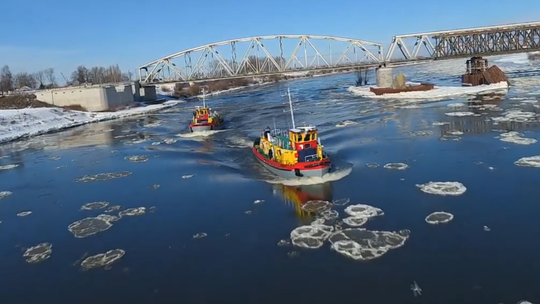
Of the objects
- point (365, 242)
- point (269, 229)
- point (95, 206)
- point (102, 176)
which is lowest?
point (365, 242)

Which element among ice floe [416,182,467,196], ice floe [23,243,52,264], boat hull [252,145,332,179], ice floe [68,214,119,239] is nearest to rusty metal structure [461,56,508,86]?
ice floe [416,182,467,196]

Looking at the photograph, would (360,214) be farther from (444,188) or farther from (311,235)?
(444,188)

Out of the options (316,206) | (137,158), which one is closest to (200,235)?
(316,206)

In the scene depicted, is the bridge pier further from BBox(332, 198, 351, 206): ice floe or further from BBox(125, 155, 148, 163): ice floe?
BBox(332, 198, 351, 206): ice floe

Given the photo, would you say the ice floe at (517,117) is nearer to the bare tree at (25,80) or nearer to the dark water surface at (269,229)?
the dark water surface at (269,229)

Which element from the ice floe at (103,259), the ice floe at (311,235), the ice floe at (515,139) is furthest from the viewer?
the ice floe at (515,139)

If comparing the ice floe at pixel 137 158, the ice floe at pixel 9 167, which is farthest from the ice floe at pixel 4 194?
the ice floe at pixel 9 167
